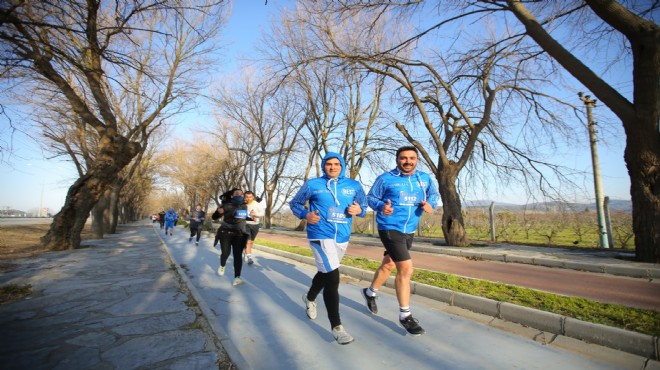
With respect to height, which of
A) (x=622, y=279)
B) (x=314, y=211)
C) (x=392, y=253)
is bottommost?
(x=622, y=279)

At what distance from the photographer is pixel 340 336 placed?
3223 mm

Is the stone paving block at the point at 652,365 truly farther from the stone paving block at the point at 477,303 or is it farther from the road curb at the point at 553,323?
the stone paving block at the point at 477,303

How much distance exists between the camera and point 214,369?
8.46 feet

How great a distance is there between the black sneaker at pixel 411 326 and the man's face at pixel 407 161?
169 centimetres

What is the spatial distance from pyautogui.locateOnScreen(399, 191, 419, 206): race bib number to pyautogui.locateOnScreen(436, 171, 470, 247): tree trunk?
9093mm

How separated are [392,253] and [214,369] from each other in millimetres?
2120

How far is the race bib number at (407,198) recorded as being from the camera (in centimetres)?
382

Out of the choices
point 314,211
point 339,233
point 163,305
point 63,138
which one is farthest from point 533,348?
point 63,138

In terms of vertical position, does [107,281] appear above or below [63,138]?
below

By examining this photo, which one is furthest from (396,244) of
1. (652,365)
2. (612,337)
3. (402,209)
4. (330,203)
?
(652,365)

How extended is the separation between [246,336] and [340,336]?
1001 mm

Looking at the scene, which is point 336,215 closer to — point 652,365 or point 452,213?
point 652,365

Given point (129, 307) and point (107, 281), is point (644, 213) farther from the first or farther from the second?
point (107, 281)

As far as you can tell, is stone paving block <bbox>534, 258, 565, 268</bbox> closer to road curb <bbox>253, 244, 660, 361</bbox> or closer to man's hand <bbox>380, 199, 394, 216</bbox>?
road curb <bbox>253, 244, 660, 361</bbox>
